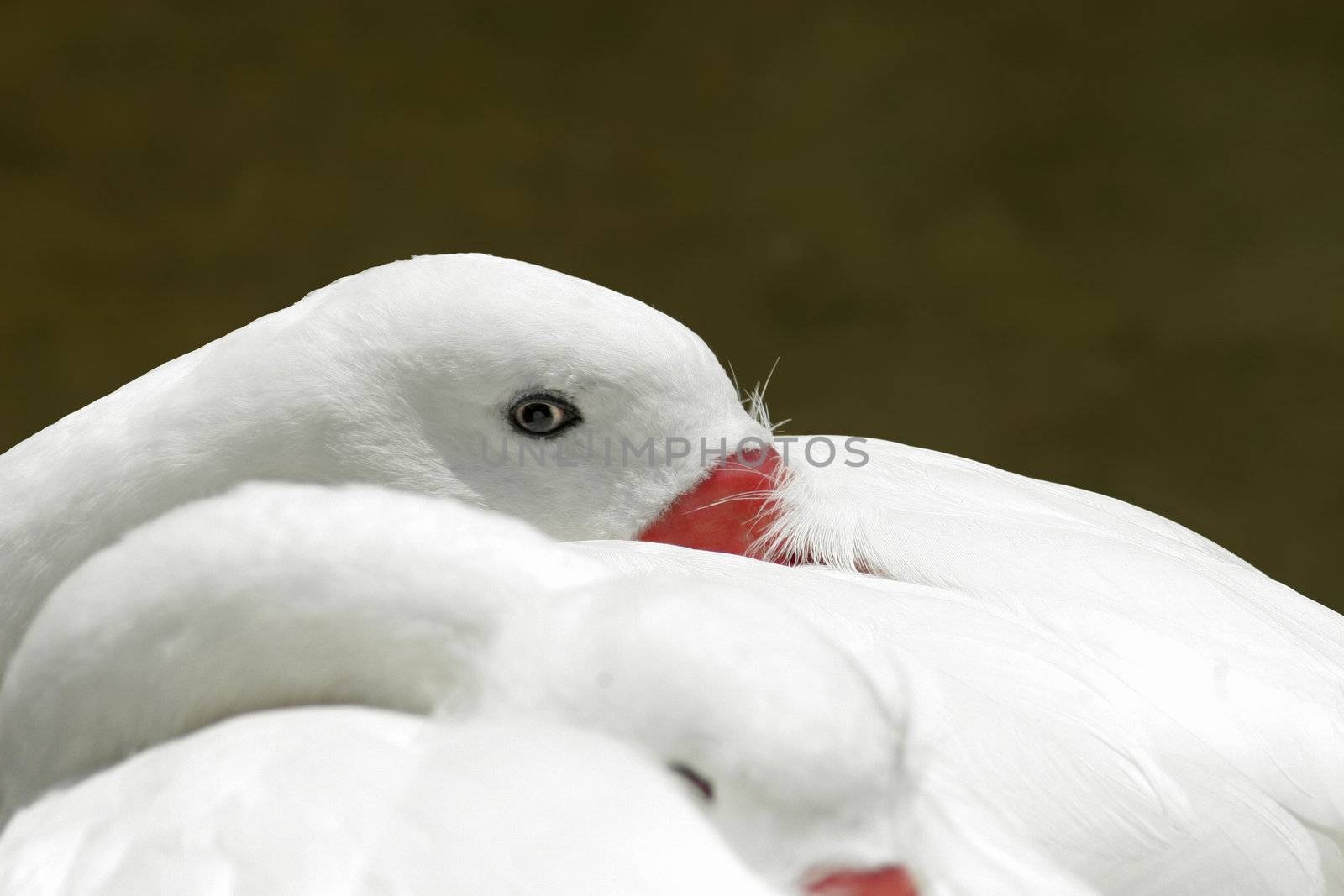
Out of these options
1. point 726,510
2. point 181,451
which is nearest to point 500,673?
point 726,510

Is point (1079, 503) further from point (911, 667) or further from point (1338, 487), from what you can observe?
point (1338, 487)

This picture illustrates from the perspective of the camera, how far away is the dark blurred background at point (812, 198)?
12.1ft

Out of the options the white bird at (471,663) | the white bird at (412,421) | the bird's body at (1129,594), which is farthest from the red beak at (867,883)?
the white bird at (412,421)

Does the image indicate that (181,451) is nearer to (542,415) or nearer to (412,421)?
(412,421)

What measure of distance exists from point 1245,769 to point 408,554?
0.64m

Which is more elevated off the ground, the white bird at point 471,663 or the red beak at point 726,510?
the white bird at point 471,663

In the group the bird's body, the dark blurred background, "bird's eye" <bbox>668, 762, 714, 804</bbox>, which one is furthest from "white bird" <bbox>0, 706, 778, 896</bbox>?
the dark blurred background

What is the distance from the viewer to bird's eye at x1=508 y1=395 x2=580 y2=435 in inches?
61.4

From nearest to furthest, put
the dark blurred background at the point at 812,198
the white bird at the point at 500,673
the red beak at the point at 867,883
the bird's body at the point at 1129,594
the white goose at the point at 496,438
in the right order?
the red beak at the point at 867,883
the white bird at the point at 500,673
the bird's body at the point at 1129,594
the white goose at the point at 496,438
the dark blurred background at the point at 812,198

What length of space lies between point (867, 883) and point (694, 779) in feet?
0.40

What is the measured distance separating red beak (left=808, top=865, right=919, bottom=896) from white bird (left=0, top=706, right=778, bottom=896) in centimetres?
4

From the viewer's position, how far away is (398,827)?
40.1 inches

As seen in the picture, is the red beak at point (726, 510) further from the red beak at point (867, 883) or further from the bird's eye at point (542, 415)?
the red beak at point (867, 883)

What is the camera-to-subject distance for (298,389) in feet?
5.16
